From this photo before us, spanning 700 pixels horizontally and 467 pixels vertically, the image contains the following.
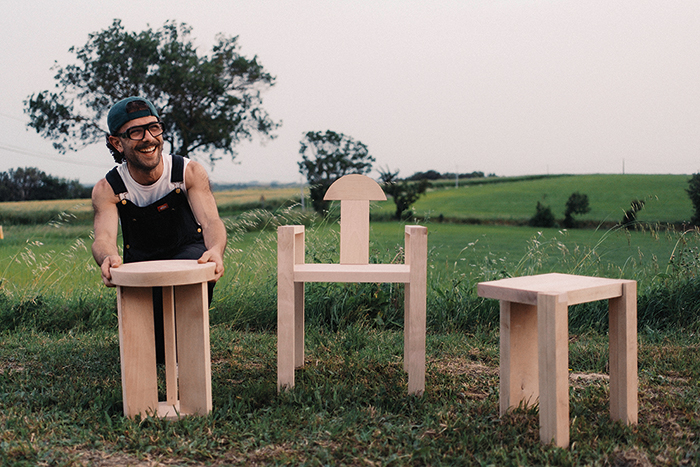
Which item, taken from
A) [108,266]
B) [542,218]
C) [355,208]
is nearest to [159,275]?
[108,266]

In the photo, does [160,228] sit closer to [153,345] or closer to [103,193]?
[103,193]

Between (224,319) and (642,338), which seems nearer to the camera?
(642,338)

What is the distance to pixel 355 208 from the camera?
3.23 meters

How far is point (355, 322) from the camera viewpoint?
411cm

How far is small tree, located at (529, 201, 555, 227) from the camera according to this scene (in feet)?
37.5

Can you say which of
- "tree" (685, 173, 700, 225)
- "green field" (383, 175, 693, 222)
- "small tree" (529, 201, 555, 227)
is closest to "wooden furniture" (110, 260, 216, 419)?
"tree" (685, 173, 700, 225)

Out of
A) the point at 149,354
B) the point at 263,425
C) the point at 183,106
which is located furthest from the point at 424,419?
the point at 183,106

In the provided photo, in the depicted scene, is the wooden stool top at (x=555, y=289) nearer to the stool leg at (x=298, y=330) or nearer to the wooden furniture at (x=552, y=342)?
the wooden furniture at (x=552, y=342)

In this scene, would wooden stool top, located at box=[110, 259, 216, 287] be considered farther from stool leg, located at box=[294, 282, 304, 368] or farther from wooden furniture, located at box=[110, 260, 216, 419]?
stool leg, located at box=[294, 282, 304, 368]

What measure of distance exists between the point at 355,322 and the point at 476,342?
91 centimetres

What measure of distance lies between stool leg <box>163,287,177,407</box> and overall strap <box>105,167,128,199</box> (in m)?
0.65

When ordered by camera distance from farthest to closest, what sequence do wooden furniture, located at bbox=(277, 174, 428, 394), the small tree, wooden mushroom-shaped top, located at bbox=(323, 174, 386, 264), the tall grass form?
1. the small tree
2. the tall grass
3. wooden mushroom-shaped top, located at bbox=(323, 174, 386, 264)
4. wooden furniture, located at bbox=(277, 174, 428, 394)

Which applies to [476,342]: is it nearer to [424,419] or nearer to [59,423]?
[424,419]

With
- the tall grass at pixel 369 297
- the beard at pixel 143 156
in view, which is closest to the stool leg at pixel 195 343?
the beard at pixel 143 156
